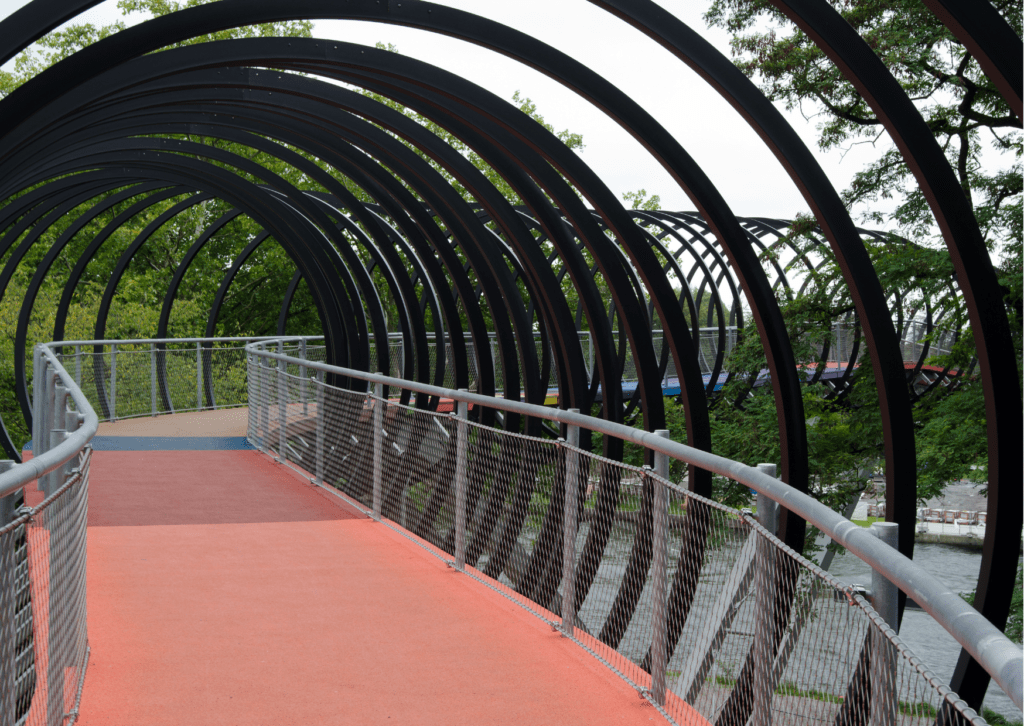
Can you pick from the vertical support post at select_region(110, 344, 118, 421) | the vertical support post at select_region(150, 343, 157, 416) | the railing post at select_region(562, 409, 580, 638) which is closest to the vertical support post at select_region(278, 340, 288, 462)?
the vertical support post at select_region(110, 344, 118, 421)

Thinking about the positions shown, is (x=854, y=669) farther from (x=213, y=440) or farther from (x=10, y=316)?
(x=10, y=316)

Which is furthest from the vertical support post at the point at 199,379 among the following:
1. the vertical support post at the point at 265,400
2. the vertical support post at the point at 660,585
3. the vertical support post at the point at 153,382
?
the vertical support post at the point at 660,585

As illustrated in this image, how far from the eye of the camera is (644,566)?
215 inches

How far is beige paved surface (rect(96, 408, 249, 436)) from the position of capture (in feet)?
51.5

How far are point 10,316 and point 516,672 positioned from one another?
32230mm

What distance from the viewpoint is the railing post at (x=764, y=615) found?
10.6 feet

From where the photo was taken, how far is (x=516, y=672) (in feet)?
14.9

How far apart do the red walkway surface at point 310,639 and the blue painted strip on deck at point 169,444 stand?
18.5 ft

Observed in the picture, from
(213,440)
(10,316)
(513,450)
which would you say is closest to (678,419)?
(213,440)

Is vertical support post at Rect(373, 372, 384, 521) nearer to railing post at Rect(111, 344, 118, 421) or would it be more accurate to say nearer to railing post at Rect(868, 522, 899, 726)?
railing post at Rect(868, 522, 899, 726)

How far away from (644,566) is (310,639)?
180 cm

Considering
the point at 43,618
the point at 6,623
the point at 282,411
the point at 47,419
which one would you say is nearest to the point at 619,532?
the point at 43,618

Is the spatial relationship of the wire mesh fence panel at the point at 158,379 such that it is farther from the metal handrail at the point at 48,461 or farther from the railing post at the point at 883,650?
the railing post at the point at 883,650

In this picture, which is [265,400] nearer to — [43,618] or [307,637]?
[307,637]
